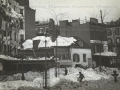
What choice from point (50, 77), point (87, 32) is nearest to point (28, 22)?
point (50, 77)

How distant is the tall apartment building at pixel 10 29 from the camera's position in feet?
32.5

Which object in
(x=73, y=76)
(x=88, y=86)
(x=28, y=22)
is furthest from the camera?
(x=28, y=22)

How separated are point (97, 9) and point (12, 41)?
17.5 feet

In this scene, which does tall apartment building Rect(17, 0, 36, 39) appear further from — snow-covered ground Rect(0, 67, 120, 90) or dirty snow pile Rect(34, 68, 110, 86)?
dirty snow pile Rect(34, 68, 110, 86)

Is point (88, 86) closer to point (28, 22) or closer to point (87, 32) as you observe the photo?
point (28, 22)

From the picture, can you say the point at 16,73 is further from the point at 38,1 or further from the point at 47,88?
the point at 38,1

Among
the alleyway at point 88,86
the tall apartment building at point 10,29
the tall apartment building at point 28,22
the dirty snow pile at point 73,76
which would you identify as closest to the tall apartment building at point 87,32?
Result: the tall apartment building at point 28,22

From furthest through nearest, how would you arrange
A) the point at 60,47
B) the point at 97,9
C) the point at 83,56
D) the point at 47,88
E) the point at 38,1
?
1. the point at 83,56
2. the point at 60,47
3. the point at 97,9
4. the point at 38,1
5. the point at 47,88

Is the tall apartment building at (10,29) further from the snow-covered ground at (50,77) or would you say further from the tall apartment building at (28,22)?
the snow-covered ground at (50,77)

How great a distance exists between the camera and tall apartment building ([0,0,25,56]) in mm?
9914

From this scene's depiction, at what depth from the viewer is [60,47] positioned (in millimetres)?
11617

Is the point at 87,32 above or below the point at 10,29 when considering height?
above

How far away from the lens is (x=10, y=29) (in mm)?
10242

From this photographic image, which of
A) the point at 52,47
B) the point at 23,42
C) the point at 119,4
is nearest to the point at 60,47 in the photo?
the point at 52,47
